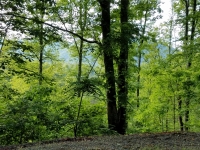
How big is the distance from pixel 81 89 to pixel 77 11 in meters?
8.47

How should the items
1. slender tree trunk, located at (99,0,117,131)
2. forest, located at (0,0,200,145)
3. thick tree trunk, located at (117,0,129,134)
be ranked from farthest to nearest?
thick tree trunk, located at (117,0,129,134), slender tree trunk, located at (99,0,117,131), forest, located at (0,0,200,145)

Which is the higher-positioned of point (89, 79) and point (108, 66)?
point (108, 66)


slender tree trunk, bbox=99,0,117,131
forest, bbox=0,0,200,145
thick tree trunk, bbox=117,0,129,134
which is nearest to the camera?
forest, bbox=0,0,200,145

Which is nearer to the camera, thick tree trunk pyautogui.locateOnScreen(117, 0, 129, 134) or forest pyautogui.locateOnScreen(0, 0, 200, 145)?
forest pyautogui.locateOnScreen(0, 0, 200, 145)

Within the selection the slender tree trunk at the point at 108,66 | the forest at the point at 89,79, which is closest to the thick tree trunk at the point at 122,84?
the forest at the point at 89,79

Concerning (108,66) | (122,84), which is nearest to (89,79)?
(108,66)

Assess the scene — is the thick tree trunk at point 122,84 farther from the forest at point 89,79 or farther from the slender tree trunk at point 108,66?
the slender tree trunk at point 108,66

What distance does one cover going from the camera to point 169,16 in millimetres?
23406

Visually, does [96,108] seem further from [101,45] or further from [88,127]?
[101,45]

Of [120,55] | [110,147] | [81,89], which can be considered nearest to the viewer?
[110,147]

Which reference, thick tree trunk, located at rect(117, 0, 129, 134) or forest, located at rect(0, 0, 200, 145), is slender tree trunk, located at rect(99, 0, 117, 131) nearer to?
forest, located at rect(0, 0, 200, 145)

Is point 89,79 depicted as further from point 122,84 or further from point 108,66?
point 122,84

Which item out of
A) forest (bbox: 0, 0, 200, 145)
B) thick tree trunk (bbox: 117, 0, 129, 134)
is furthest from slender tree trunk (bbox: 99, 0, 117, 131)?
thick tree trunk (bbox: 117, 0, 129, 134)

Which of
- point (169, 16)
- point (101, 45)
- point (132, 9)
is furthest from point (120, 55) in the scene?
point (169, 16)
